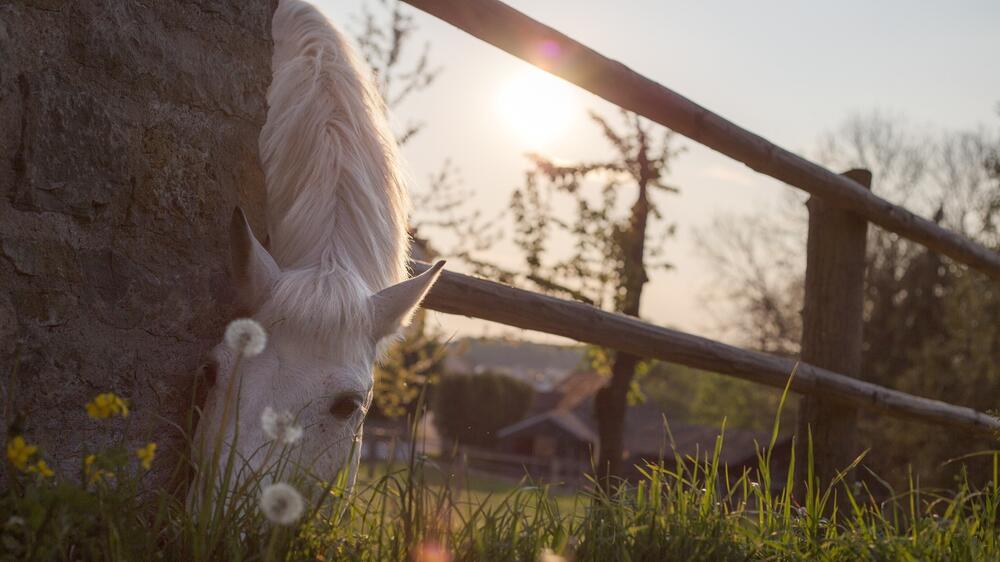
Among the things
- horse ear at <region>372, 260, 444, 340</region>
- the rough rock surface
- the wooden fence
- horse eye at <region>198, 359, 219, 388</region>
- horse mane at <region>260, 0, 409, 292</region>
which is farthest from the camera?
the wooden fence

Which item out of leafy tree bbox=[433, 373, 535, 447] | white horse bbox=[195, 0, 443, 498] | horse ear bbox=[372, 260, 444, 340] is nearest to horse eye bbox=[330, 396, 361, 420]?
white horse bbox=[195, 0, 443, 498]

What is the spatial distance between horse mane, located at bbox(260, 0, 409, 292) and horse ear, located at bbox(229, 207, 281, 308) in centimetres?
19

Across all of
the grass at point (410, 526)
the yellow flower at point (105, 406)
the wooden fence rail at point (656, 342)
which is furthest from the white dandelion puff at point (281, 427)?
the wooden fence rail at point (656, 342)

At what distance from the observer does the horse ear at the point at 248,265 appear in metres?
2.11

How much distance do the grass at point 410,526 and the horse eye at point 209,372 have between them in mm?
239

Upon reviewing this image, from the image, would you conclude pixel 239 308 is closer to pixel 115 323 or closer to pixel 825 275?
pixel 115 323

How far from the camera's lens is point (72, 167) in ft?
5.93

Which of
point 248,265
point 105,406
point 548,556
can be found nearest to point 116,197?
point 248,265

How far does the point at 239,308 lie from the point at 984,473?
6.78 metres

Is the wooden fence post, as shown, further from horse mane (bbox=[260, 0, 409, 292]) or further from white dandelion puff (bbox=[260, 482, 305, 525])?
white dandelion puff (bbox=[260, 482, 305, 525])

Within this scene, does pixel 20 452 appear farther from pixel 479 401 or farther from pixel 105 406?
pixel 479 401

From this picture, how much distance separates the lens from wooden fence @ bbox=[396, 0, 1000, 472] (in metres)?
2.81

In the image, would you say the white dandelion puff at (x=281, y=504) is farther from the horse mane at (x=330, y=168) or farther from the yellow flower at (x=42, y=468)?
the horse mane at (x=330, y=168)

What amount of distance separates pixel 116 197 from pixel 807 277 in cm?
317
